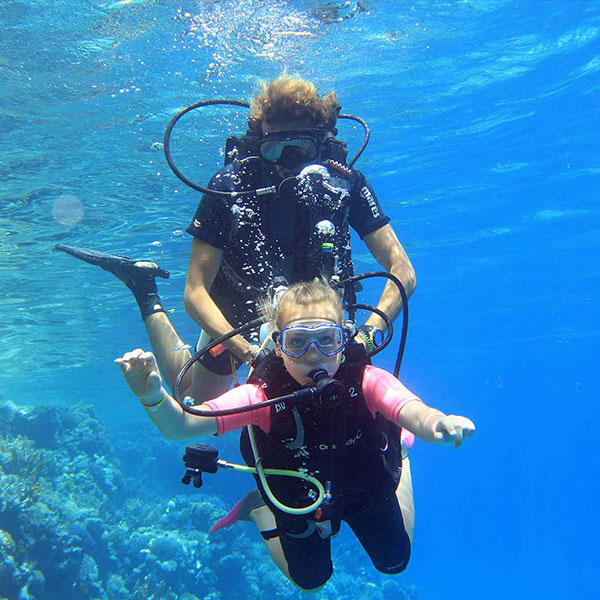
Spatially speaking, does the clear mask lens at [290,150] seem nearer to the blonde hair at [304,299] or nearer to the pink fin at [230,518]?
the blonde hair at [304,299]

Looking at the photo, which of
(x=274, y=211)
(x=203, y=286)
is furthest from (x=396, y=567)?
(x=274, y=211)

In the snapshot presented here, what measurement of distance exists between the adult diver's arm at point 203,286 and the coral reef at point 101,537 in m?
10.6

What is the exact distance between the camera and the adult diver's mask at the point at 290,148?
187 inches

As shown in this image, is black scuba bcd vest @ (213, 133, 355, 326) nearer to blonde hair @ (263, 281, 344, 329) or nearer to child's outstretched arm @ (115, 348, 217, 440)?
blonde hair @ (263, 281, 344, 329)

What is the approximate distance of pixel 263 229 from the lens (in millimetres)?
4832

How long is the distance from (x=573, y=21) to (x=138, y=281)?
11071mm

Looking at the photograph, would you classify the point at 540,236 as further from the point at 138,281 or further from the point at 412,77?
the point at 138,281

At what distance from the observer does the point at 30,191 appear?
12.2 metres

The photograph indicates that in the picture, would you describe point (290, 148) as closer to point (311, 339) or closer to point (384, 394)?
point (311, 339)

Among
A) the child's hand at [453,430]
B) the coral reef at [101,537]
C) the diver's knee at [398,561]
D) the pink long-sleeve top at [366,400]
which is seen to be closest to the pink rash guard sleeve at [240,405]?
the pink long-sleeve top at [366,400]

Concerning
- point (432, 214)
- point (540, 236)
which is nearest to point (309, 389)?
point (432, 214)

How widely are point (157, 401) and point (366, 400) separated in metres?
1.65

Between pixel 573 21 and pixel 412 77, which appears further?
pixel 412 77

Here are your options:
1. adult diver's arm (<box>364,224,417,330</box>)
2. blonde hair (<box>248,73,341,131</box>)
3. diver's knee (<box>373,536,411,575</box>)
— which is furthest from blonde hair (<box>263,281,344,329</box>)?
diver's knee (<box>373,536,411,575</box>)
